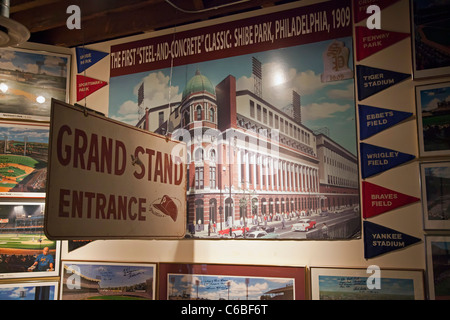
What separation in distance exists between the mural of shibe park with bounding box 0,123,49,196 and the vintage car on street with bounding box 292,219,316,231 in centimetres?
209

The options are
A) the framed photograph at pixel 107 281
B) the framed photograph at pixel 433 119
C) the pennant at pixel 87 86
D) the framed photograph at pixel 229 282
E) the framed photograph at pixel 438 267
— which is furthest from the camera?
the pennant at pixel 87 86

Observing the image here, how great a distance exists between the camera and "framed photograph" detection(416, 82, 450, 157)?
7.32 feet

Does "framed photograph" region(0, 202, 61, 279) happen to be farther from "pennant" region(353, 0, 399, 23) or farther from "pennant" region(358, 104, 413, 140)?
"pennant" region(353, 0, 399, 23)

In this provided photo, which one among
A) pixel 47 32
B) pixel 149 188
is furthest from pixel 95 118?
pixel 47 32

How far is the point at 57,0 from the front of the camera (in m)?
3.10

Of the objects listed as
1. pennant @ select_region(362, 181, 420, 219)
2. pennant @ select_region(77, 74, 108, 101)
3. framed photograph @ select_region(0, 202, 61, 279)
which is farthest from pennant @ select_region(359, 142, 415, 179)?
framed photograph @ select_region(0, 202, 61, 279)

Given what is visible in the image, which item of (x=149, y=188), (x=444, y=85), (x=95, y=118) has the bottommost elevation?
(x=149, y=188)

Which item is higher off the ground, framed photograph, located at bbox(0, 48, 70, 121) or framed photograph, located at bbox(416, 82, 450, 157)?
framed photograph, located at bbox(0, 48, 70, 121)

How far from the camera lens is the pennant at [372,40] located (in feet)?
7.96

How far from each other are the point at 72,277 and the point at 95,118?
176 centimetres

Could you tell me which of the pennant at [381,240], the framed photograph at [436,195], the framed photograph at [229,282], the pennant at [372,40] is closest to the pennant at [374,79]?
the pennant at [372,40]

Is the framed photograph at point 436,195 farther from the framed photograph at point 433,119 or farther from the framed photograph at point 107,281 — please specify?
the framed photograph at point 107,281

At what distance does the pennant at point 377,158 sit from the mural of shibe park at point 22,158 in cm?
248
